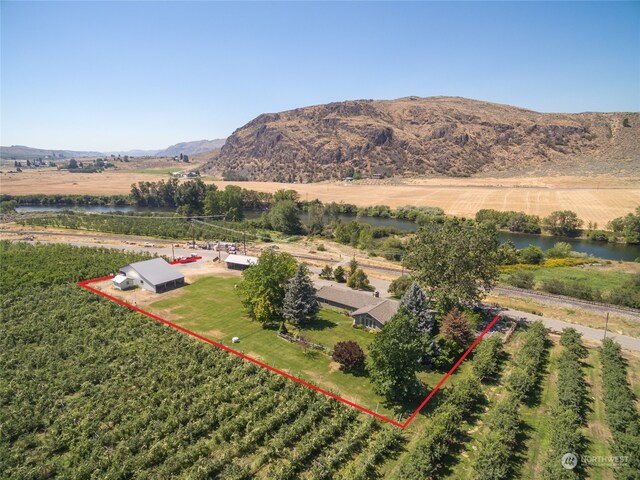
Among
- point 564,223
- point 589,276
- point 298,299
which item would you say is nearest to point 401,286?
point 298,299

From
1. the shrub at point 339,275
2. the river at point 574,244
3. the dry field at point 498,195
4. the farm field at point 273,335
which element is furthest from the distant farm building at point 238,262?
the dry field at point 498,195

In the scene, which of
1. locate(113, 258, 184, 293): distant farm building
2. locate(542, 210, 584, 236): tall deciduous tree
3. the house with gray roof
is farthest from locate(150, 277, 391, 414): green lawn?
locate(542, 210, 584, 236): tall deciduous tree

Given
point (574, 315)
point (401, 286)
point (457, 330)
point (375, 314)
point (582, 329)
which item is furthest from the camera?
point (401, 286)

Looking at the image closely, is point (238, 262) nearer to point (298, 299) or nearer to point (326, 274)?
point (326, 274)

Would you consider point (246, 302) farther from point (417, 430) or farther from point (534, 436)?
point (534, 436)

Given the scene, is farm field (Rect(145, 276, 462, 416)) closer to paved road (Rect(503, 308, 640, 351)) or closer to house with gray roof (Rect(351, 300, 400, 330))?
house with gray roof (Rect(351, 300, 400, 330))

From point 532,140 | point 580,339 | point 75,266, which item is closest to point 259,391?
point 580,339
